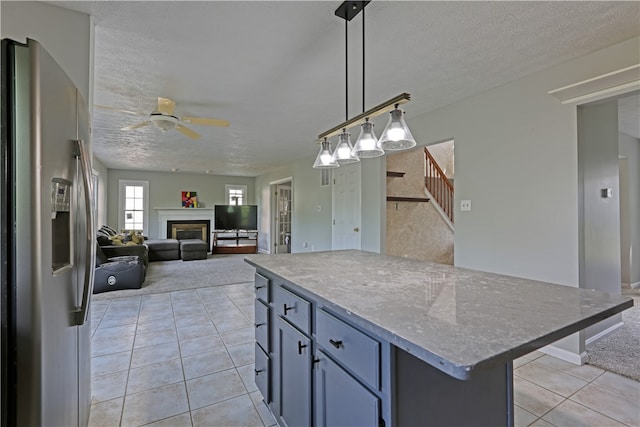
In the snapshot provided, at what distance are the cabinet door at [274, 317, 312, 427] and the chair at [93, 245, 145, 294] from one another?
3.74 metres

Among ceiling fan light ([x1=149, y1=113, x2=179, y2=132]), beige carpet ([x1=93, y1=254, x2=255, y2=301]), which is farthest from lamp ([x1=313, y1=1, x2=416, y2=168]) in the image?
beige carpet ([x1=93, y1=254, x2=255, y2=301])

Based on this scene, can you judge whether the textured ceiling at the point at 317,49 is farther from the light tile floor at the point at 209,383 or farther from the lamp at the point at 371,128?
the light tile floor at the point at 209,383

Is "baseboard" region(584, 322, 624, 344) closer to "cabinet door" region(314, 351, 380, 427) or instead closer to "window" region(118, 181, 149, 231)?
"cabinet door" region(314, 351, 380, 427)

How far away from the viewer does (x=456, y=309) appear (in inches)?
40.8

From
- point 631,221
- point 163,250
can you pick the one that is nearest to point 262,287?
point 631,221

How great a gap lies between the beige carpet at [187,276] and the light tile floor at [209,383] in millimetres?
1180

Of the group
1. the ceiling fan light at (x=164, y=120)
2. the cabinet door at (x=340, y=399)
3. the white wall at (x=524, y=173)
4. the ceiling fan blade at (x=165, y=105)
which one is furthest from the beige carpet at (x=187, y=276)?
the cabinet door at (x=340, y=399)

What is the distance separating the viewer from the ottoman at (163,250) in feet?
22.8

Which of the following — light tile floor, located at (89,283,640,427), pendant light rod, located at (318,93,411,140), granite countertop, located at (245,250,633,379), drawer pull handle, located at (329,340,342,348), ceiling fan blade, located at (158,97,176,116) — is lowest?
light tile floor, located at (89,283,640,427)

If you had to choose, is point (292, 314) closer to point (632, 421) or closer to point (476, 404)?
point (476, 404)

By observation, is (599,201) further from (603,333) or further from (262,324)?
(262,324)

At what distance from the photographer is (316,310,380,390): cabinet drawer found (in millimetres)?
965

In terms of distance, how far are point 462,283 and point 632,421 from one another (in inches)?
57.5

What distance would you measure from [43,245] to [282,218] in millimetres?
8185
